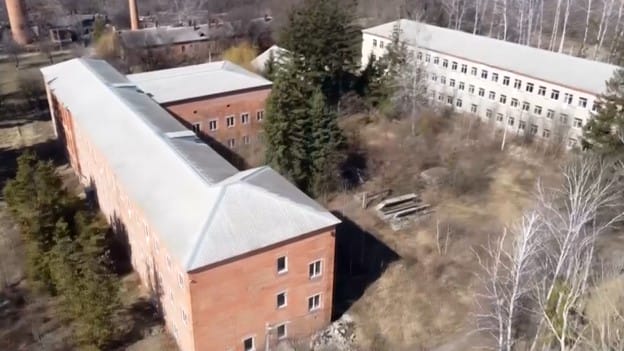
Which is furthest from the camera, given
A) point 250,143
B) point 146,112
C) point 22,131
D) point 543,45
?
point 543,45

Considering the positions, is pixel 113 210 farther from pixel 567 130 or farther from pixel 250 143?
pixel 567 130

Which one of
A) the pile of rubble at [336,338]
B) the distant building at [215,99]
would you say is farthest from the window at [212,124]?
the pile of rubble at [336,338]

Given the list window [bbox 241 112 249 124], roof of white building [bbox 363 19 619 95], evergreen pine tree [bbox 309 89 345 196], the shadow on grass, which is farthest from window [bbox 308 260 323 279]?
roof of white building [bbox 363 19 619 95]

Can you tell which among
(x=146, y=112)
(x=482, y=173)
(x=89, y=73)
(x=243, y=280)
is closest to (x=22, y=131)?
(x=89, y=73)

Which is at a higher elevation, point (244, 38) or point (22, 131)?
point (244, 38)

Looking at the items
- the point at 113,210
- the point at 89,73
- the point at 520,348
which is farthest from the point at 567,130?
the point at 89,73

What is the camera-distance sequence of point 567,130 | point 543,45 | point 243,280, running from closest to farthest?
point 243,280
point 567,130
point 543,45

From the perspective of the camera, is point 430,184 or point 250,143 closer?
point 430,184

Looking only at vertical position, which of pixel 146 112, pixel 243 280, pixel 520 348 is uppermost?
pixel 146 112
